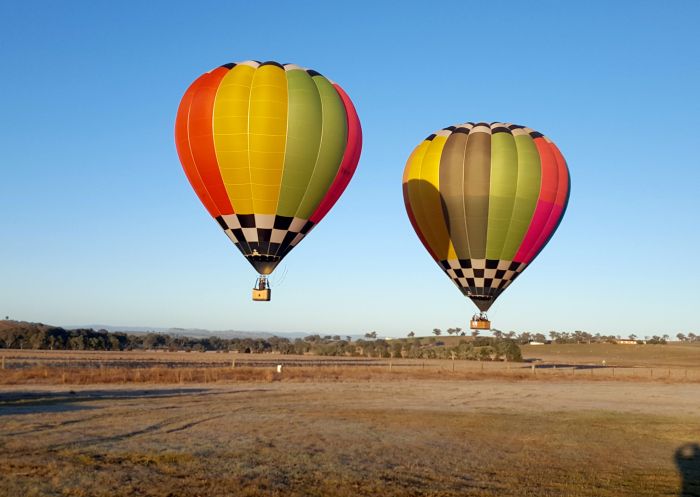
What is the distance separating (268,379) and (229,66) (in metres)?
19.7

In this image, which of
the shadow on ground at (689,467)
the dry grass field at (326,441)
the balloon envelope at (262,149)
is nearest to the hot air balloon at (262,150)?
the balloon envelope at (262,149)

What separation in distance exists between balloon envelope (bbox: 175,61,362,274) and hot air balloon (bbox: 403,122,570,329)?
8.98m

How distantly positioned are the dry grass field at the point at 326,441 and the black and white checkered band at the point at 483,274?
6.84 m

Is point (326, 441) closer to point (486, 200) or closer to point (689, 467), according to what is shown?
point (689, 467)

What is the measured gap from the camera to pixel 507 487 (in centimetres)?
1591

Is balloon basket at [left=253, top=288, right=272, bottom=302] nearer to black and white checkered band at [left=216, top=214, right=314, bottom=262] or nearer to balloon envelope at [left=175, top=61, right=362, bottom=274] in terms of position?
balloon envelope at [left=175, top=61, right=362, bottom=274]

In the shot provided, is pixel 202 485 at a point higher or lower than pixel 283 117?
lower

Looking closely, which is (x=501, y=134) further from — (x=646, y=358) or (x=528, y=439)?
(x=646, y=358)

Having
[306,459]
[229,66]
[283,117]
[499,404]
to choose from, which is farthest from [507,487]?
[229,66]

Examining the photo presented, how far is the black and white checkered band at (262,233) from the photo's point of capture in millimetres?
36219

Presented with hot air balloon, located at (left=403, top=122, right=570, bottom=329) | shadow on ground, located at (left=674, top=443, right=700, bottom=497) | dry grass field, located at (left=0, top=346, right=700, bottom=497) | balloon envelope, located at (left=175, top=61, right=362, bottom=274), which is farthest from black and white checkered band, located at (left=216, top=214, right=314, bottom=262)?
shadow on ground, located at (left=674, top=443, right=700, bottom=497)

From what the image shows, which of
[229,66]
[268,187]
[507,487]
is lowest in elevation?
[507,487]

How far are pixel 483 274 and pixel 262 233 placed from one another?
1508 cm

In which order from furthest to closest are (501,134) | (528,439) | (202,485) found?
(501,134), (528,439), (202,485)
